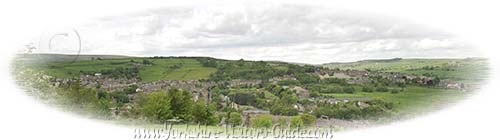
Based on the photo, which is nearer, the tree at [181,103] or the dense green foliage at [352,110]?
the tree at [181,103]

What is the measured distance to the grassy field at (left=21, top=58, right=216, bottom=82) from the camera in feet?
30.1

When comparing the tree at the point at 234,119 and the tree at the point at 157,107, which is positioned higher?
the tree at the point at 157,107

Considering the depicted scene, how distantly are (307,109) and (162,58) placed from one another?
216 cm

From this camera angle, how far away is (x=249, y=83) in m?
9.46

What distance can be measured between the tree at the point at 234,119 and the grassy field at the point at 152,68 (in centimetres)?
75

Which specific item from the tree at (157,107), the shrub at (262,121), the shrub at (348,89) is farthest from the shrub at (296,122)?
the tree at (157,107)

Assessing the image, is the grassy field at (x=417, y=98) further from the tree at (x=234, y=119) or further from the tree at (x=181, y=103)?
the tree at (x=181, y=103)

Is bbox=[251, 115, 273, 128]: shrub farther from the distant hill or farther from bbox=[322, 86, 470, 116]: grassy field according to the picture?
the distant hill

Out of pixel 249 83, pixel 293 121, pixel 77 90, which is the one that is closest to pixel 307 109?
pixel 293 121

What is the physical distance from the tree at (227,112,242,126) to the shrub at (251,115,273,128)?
196 millimetres

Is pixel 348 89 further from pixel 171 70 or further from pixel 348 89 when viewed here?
pixel 171 70

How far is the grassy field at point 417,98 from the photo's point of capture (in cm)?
902

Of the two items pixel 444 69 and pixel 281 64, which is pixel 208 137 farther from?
pixel 444 69

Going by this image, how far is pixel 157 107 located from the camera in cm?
891
